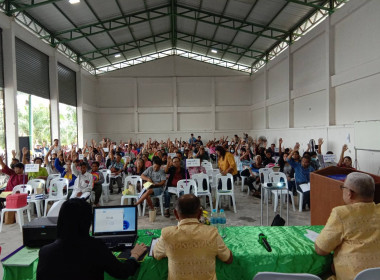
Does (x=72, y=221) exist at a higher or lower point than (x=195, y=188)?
higher

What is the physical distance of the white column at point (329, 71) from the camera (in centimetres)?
937

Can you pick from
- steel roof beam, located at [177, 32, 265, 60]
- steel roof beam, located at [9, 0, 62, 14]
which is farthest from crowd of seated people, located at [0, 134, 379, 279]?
steel roof beam, located at [177, 32, 265, 60]

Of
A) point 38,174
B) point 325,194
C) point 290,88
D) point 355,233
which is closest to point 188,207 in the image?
point 355,233

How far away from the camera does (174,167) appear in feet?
18.8

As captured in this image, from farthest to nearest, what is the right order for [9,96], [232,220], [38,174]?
[9,96] → [38,174] → [232,220]

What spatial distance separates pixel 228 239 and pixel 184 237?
822 millimetres

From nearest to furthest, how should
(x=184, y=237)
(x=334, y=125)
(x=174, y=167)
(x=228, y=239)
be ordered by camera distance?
(x=184, y=237)
(x=228, y=239)
(x=174, y=167)
(x=334, y=125)

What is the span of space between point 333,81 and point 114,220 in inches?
372

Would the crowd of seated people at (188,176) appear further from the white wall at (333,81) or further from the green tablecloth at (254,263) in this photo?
the white wall at (333,81)

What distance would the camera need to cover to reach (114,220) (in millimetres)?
2488

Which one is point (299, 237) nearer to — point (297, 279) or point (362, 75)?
point (297, 279)

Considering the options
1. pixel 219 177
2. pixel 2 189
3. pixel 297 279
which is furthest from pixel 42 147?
pixel 297 279

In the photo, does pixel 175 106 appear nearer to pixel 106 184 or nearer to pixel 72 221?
pixel 106 184

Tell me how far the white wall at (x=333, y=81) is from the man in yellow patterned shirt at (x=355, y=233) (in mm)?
6479
